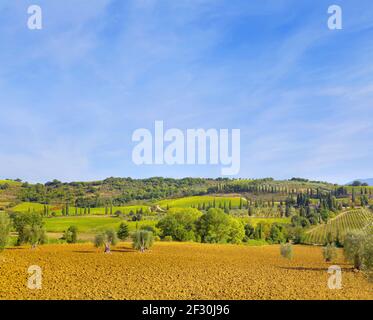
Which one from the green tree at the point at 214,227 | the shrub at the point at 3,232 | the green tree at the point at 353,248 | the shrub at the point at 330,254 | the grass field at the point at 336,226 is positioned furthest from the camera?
the grass field at the point at 336,226

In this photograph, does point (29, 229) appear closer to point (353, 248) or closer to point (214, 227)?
point (353, 248)

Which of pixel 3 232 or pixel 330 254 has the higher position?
pixel 3 232

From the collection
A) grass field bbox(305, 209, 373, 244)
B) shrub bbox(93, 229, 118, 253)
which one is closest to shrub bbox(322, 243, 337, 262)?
shrub bbox(93, 229, 118, 253)

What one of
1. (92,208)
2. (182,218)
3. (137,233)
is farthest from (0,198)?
(137,233)

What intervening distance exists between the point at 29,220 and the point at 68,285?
39.7 metres

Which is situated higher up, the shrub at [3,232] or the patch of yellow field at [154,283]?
the shrub at [3,232]

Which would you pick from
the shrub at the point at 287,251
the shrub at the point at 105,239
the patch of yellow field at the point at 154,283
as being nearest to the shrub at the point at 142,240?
the shrub at the point at 105,239

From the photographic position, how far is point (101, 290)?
22.6 meters

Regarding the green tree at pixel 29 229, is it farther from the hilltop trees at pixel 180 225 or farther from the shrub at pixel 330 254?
the shrub at pixel 330 254

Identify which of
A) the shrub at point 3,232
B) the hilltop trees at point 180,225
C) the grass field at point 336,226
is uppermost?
the shrub at point 3,232

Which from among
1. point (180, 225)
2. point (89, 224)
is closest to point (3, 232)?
point (180, 225)

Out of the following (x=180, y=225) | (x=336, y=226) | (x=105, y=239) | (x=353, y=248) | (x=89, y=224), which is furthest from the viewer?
(x=336, y=226)

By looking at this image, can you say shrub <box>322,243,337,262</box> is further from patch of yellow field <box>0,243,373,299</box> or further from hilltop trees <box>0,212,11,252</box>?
hilltop trees <box>0,212,11,252</box>
